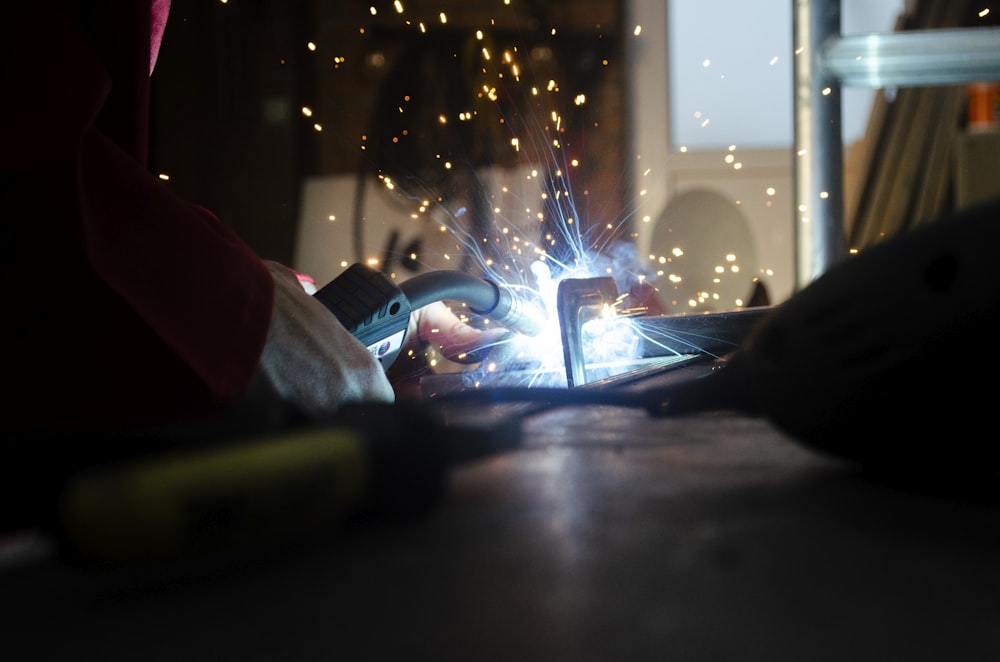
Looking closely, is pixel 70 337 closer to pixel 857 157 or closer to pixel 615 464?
pixel 615 464

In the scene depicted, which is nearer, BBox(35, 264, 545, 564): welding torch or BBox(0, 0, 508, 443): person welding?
BBox(35, 264, 545, 564): welding torch

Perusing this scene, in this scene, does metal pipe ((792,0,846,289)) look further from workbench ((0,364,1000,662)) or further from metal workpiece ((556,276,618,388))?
workbench ((0,364,1000,662))

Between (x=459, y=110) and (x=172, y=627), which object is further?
(x=459, y=110)

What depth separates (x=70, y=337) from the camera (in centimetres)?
42

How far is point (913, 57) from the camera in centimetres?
78

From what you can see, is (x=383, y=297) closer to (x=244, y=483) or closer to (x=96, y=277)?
(x=96, y=277)

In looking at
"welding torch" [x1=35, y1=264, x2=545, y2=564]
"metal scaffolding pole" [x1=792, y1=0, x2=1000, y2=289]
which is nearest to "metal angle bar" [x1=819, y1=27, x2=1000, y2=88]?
"metal scaffolding pole" [x1=792, y1=0, x2=1000, y2=289]

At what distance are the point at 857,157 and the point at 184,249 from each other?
3.57 m

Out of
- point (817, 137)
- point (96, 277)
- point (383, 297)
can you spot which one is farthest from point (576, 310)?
point (96, 277)

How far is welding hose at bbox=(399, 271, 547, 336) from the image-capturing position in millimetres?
806

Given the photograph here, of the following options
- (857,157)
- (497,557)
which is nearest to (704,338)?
(497,557)

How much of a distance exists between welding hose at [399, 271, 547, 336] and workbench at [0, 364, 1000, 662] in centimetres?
54

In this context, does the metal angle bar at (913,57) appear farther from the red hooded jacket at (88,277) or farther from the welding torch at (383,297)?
the red hooded jacket at (88,277)

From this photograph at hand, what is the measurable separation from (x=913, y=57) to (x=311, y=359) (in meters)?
0.64
